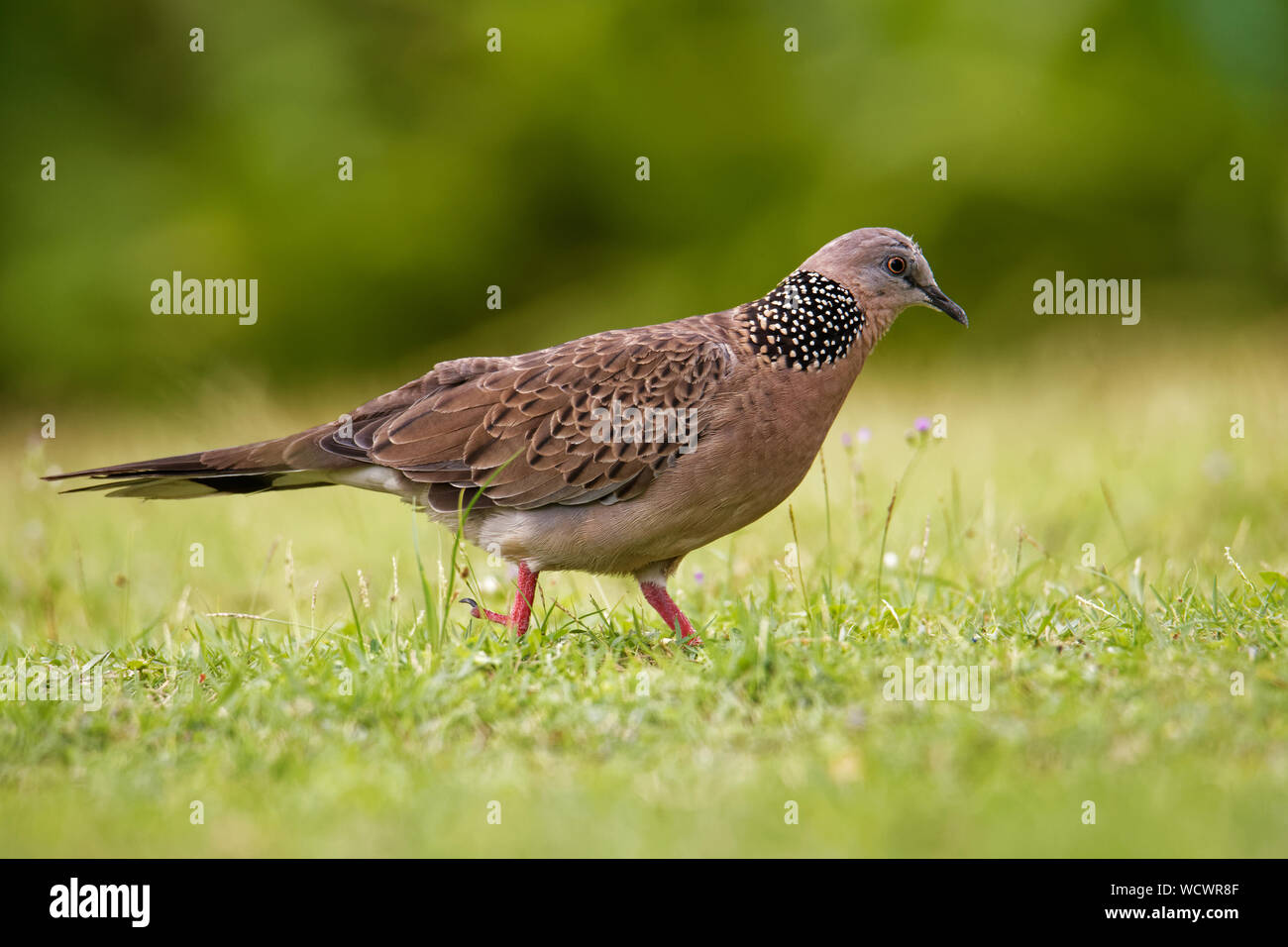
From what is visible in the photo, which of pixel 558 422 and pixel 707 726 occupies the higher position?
pixel 558 422

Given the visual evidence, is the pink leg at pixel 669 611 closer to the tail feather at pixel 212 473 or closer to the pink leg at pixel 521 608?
the pink leg at pixel 521 608

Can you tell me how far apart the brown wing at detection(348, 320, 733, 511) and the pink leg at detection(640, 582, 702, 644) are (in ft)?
1.48

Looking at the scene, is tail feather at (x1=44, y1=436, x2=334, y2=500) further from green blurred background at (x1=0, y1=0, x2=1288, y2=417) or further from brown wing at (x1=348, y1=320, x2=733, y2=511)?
green blurred background at (x1=0, y1=0, x2=1288, y2=417)

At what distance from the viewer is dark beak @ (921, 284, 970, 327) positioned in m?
5.33

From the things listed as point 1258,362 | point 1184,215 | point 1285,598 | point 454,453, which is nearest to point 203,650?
point 454,453

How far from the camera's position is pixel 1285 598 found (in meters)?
4.71

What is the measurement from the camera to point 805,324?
5.04 metres

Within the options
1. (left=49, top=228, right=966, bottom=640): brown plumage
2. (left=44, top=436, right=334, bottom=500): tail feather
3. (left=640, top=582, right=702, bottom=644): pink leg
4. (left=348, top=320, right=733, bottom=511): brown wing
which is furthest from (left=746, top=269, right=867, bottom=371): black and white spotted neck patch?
(left=44, top=436, right=334, bottom=500): tail feather

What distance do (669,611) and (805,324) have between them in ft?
3.94

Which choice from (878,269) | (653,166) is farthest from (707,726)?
(653,166)

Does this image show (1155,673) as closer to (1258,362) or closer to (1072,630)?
(1072,630)

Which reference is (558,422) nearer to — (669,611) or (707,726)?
A: (669,611)

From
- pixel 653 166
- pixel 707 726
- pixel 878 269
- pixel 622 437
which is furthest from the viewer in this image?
pixel 653 166

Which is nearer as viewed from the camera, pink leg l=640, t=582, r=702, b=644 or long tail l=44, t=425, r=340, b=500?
pink leg l=640, t=582, r=702, b=644
